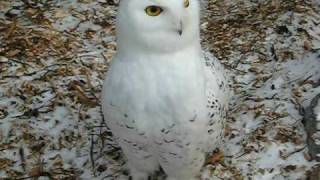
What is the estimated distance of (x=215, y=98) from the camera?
2527 mm

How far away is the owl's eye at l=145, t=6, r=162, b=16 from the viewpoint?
2.04 metres

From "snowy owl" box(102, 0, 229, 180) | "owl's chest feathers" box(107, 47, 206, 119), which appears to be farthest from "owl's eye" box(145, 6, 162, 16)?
"owl's chest feathers" box(107, 47, 206, 119)

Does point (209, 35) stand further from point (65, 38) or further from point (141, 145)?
point (141, 145)

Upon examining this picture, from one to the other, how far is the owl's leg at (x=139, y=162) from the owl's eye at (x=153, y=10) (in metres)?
0.68

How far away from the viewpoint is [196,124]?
2.36 meters

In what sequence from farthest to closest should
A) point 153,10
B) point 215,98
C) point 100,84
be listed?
point 100,84, point 215,98, point 153,10

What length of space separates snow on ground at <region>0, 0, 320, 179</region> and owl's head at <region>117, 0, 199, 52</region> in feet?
3.17

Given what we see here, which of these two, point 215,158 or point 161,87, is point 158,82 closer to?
point 161,87

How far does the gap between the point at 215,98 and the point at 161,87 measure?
382mm

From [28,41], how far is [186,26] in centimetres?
190

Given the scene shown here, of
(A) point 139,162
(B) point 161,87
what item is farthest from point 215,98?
(A) point 139,162

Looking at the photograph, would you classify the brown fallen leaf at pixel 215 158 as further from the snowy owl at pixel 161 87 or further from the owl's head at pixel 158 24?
the owl's head at pixel 158 24

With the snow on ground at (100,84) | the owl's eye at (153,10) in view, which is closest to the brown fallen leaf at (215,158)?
the snow on ground at (100,84)

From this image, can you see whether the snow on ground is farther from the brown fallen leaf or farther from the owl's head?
the owl's head
